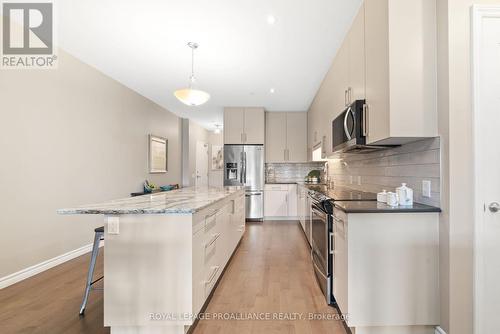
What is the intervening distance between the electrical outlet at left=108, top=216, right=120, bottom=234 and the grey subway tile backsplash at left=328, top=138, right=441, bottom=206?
7.18 ft

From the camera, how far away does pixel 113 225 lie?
1725 mm

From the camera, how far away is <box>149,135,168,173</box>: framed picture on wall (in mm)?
5246

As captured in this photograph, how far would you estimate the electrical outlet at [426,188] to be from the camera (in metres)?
1.76

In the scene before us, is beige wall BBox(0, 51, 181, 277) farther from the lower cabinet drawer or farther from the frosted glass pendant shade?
the lower cabinet drawer

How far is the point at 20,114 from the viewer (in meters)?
2.67

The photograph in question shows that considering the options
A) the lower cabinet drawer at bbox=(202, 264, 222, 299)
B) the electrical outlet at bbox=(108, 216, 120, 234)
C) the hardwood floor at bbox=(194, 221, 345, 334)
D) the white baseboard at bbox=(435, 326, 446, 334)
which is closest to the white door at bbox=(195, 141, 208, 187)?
the hardwood floor at bbox=(194, 221, 345, 334)

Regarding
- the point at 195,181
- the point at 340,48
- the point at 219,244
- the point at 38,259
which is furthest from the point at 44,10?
the point at 195,181

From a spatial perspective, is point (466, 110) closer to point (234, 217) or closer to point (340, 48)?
point (340, 48)

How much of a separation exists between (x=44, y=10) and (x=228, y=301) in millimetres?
3362

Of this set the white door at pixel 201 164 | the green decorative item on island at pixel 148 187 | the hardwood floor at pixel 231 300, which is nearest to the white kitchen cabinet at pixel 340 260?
the hardwood floor at pixel 231 300

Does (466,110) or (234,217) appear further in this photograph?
(234,217)

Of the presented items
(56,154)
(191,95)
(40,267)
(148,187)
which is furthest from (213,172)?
(40,267)

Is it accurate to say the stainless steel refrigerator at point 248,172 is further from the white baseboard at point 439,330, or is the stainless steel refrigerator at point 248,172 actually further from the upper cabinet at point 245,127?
the white baseboard at point 439,330

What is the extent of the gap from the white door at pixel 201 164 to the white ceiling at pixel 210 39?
3683mm
